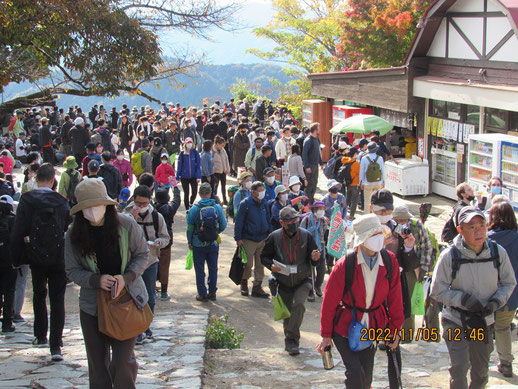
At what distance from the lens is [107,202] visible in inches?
186

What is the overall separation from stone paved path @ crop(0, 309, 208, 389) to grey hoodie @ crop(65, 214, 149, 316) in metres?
1.22

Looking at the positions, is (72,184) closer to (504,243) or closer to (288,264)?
(288,264)

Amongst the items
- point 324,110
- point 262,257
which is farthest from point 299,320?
point 324,110

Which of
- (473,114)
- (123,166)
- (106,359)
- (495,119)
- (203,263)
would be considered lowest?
(203,263)

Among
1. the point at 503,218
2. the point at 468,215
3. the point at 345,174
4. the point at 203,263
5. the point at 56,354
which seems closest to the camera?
the point at 468,215

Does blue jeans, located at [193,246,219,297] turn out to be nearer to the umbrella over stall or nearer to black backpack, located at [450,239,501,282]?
black backpack, located at [450,239,501,282]

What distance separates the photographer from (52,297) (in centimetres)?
632

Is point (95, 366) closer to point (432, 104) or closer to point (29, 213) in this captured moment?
point (29, 213)

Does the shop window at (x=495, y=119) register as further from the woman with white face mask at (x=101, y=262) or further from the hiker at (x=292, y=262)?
the woman with white face mask at (x=101, y=262)

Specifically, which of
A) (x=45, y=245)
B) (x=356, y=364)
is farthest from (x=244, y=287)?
(x=356, y=364)

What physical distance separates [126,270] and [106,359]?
0.70m

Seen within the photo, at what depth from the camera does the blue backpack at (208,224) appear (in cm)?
912

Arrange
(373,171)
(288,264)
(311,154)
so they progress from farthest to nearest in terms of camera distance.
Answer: (311,154) < (373,171) < (288,264)

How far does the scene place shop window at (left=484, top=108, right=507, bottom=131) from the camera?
14.4 metres
